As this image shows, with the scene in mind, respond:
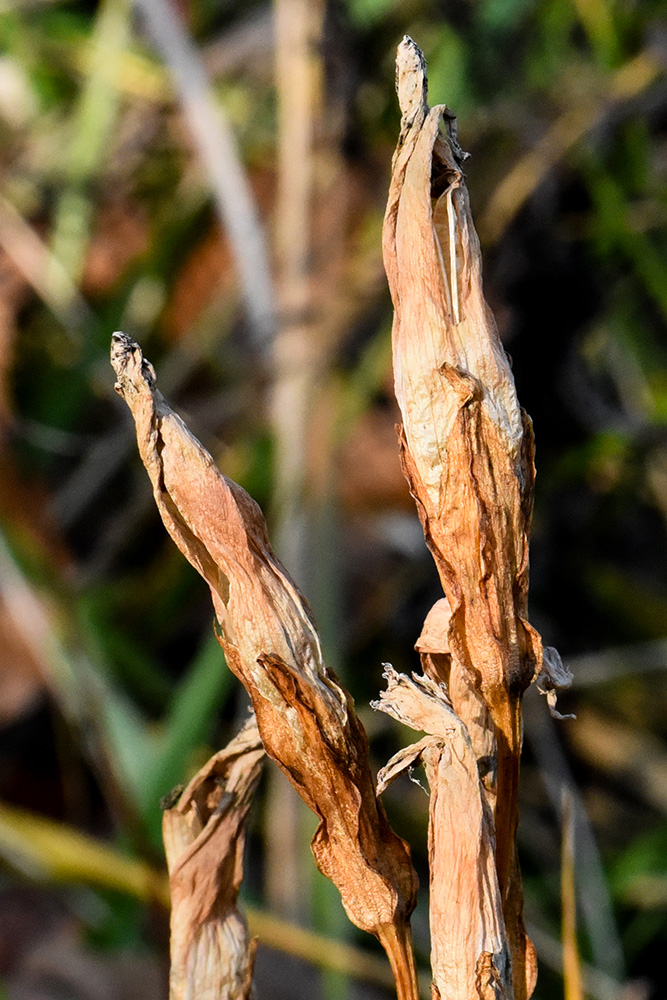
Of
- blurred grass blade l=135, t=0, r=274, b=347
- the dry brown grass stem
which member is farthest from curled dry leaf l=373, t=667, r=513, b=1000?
blurred grass blade l=135, t=0, r=274, b=347

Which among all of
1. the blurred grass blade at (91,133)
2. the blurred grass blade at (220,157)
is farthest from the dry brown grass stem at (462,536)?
the blurred grass blade at (91,133)

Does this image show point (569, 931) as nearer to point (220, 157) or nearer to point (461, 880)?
point (461, 880)

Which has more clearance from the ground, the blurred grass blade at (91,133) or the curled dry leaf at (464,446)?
the blurred grass blade at (91,133)

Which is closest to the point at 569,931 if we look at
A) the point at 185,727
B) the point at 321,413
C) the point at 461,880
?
the point at 461,880

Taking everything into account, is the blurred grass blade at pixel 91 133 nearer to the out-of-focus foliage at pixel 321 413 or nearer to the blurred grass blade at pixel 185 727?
the out-of-focus foliage at pixel 321 413

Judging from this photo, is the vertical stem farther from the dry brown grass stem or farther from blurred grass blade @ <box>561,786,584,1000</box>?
the dry brown grass stem

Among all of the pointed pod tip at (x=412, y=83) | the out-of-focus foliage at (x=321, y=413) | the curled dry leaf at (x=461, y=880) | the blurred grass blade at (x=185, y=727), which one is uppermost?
the out-of-focus foliage at (x=321, y=413)

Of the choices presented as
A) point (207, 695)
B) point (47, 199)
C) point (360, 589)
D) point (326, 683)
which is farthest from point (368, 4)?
point (326, 683)
